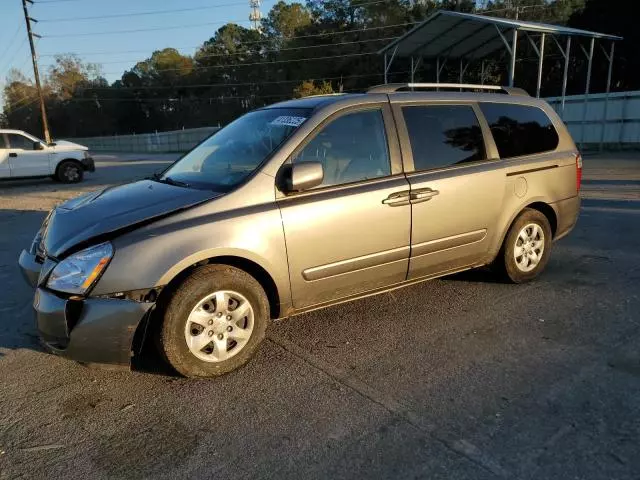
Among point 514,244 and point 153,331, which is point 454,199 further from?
point 153,331

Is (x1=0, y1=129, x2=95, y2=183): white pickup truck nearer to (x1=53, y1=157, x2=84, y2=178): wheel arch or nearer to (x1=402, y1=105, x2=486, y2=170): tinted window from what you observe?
(x1=53, y1=157, x2=84, y2=178): wheel arch

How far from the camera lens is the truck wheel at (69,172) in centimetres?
1587

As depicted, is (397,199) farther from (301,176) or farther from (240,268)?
(240,268)

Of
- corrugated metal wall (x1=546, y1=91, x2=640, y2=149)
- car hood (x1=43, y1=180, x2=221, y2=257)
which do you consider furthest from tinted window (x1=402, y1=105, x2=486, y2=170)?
corrugated metal wall (x1=546, y1=91, x2=640, y2=149)

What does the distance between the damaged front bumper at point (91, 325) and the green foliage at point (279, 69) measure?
2527cm

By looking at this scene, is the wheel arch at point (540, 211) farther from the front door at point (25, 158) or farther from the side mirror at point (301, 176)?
the front door at point (25, 158)

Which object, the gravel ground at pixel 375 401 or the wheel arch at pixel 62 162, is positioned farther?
the wheel arch at pixel 62 162

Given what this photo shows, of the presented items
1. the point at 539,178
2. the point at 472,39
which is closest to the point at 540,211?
the point at 539,178

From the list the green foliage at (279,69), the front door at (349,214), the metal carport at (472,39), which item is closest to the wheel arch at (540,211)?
the front door at (349,214)

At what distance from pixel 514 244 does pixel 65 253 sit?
3830 mm

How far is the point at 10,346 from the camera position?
3.99 metres

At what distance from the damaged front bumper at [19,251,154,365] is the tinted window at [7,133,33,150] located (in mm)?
14269

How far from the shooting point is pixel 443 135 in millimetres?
4391

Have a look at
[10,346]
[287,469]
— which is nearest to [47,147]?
[10,346]
